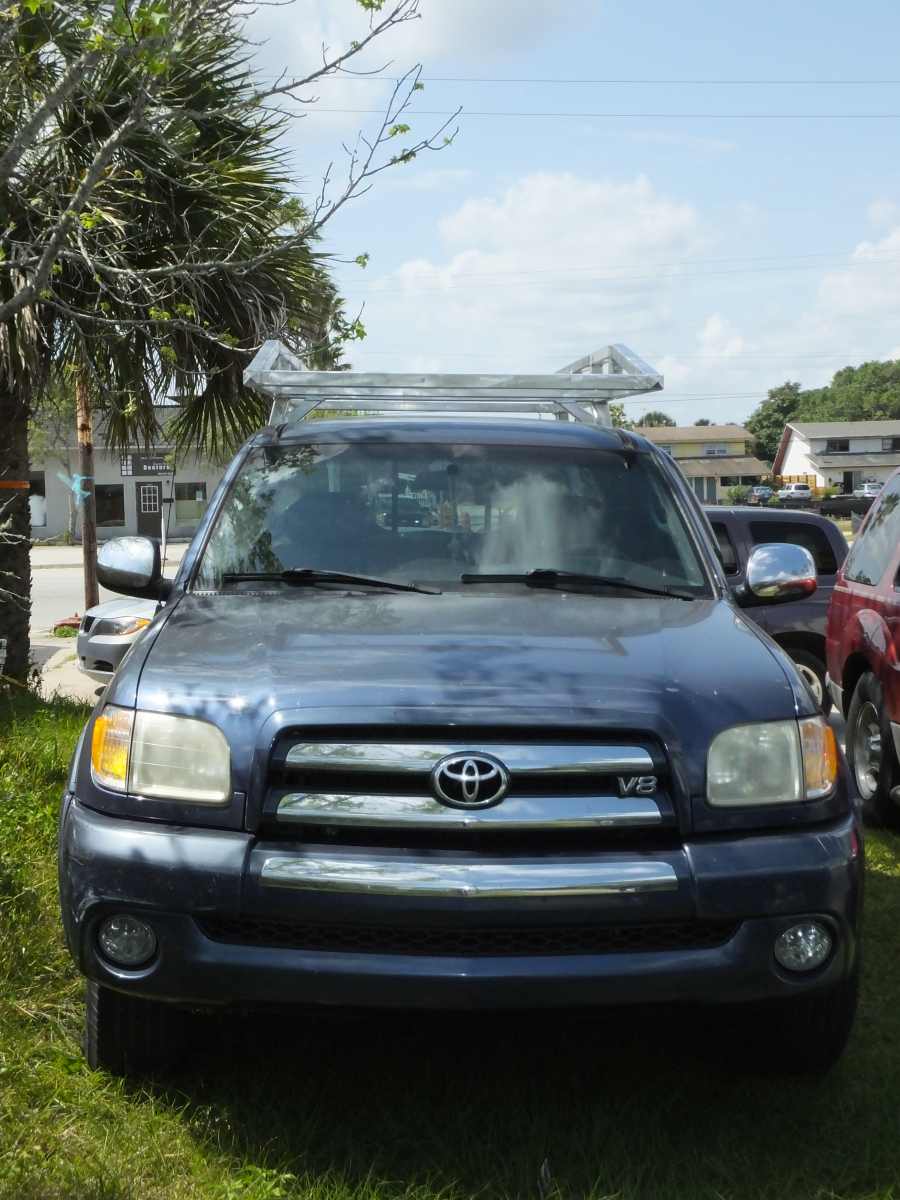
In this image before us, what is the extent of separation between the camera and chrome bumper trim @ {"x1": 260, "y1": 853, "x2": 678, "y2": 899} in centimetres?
319

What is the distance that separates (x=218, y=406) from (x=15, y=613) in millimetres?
2112

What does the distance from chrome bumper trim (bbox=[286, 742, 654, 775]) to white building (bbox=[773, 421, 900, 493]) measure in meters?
105

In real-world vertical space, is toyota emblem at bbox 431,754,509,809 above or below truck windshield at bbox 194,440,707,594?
below

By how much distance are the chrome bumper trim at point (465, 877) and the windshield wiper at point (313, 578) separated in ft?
4.01

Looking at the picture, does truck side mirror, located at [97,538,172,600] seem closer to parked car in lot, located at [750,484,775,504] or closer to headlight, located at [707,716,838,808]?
headlight, located at [707,716,838,808]

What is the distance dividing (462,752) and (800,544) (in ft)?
27.7

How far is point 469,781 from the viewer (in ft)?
10.7

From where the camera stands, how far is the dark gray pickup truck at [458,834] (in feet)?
10.6

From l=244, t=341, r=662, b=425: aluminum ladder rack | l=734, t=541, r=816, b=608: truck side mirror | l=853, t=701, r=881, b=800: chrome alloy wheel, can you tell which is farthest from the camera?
l=853, t=701, r=881, b=800: chrome alloy wheel

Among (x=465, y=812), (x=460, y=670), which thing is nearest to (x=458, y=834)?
(x=465, y=812)

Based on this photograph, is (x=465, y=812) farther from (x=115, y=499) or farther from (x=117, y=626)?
(x=115, y=499)

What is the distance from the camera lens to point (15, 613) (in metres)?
10.2

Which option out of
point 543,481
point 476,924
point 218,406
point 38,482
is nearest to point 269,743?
point 476,924

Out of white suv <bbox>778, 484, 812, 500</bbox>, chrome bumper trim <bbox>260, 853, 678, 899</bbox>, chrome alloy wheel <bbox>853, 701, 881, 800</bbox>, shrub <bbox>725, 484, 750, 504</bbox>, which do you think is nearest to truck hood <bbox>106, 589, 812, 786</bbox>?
chrome bumper trim <bbox>260, 853, 678, 899</bbox>
